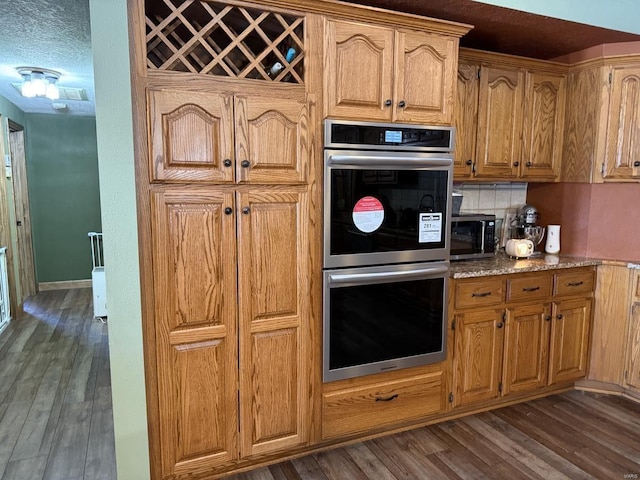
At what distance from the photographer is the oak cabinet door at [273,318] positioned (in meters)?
1.95

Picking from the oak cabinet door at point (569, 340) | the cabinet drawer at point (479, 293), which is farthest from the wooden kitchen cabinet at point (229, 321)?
the oak cabinet door at point (569, 340)

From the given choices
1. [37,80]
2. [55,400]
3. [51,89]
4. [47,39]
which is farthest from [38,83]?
[55,400]

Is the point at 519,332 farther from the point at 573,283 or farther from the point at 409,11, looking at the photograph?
the point at 409,11

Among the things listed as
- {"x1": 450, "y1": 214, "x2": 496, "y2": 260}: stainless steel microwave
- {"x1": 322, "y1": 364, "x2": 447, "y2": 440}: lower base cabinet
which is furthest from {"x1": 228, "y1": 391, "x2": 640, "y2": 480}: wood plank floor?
{"x1": 450, "y1": 214, "x2": 496, "y2": 260}: stainless steel microwave

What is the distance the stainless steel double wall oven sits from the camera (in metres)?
2.07

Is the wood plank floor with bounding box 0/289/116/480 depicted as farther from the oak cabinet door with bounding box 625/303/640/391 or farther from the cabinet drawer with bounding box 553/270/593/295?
the oak cabinet door with bounding box 625/303/640/391

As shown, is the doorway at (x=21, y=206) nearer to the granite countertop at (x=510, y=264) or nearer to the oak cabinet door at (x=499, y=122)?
the granite countertop at (x=510, y=264)

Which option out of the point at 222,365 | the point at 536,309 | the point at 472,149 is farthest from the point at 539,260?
the point at 222,365

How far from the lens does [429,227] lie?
2.30 metres

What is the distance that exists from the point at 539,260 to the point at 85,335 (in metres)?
3.92

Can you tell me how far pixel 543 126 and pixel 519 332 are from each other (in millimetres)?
1439

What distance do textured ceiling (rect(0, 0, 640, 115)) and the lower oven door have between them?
4.54ft

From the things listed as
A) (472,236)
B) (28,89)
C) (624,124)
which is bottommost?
(472,236)

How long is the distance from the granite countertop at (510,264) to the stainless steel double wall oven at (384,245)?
207mm
